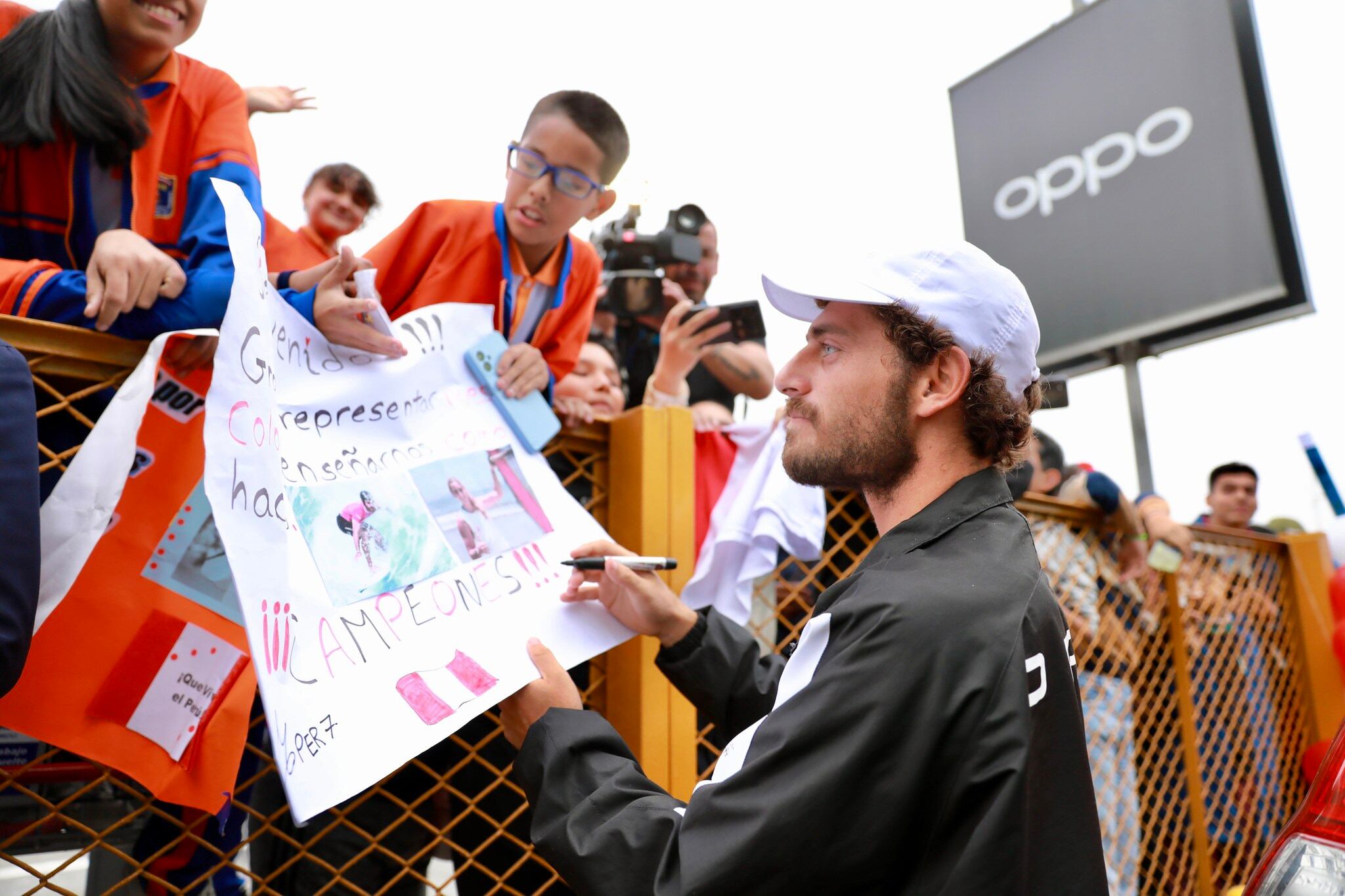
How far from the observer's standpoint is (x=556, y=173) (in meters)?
2.43

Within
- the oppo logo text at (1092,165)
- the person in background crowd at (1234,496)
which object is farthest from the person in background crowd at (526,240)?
the oppo logo text at (1092,165)

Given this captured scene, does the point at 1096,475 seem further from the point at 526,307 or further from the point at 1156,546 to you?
the point at 526,307

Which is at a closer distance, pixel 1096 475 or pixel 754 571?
pixel 754 571

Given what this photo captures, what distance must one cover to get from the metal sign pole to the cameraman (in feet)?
8.20

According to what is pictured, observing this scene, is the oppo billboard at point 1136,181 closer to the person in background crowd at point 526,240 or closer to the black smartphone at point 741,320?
the black smartphone at point 741,320

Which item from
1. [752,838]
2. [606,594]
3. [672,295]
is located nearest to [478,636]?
[606,594]

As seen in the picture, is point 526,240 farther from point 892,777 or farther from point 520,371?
point 892,777

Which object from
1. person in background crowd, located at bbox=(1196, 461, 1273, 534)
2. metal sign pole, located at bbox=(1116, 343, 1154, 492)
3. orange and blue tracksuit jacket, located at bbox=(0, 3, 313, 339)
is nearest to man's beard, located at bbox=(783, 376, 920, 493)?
orange and blue tracksuit jacket, located at bbox=(0, 3, 313, 339)

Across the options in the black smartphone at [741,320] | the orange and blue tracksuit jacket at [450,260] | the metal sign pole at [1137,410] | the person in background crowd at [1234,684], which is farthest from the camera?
the metal sign pole at [1137,410]

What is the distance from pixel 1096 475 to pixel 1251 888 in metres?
2.30

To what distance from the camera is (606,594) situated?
1.82 metres

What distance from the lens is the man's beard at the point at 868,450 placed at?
1585 mm

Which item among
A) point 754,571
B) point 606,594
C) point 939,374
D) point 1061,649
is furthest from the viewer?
point 754,571

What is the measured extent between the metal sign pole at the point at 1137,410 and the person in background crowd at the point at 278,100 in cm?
402
